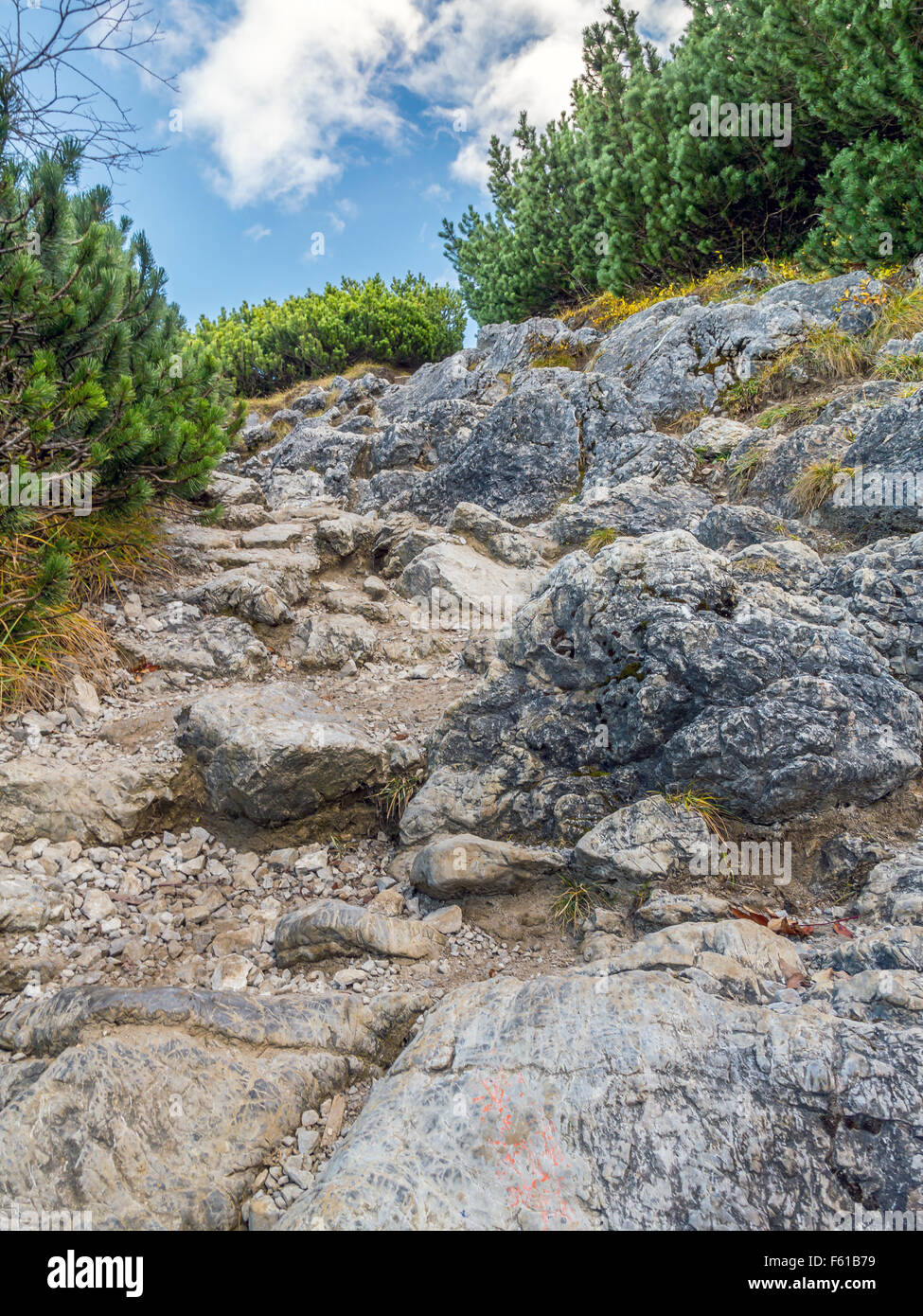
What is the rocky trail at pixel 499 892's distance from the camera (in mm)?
2240

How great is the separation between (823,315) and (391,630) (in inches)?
322

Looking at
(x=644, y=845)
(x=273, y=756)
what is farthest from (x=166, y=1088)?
(x=644, y=845)

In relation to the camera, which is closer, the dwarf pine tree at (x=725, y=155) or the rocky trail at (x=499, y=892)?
the rocky trail at (x=499, y=892)

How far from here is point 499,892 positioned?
402 cm

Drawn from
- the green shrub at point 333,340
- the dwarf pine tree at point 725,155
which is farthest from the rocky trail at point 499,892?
the green shrub at point 333,340

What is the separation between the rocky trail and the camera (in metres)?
2.24

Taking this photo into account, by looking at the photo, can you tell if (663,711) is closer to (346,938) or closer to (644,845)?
A: (644,845)

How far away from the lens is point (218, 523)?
959 cm

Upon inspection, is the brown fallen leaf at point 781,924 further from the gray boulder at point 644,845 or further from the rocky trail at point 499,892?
the gray boulder at point 644,845

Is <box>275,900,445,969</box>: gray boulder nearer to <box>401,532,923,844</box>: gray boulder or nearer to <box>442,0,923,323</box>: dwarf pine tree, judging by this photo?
<box>401,532,923,844</box>: gray boulder

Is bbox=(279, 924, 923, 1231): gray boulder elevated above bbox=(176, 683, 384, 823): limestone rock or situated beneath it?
situated beneath

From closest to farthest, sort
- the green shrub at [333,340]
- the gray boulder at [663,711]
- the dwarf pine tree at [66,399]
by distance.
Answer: the gray boulder at [663,711], the dwarf pine tree at [66,399], the green shrub at [333,340]

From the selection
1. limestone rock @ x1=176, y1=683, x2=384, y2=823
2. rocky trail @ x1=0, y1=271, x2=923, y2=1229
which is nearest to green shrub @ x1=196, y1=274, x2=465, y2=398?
rocky trail @ x1=0, y1=271, x2=923, y2=1229
